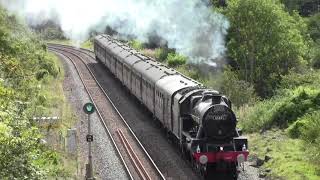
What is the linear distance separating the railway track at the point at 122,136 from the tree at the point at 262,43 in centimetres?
1426

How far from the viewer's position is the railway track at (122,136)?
68.8ft

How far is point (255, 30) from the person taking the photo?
48.6 metres

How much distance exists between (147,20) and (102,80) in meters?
6.87

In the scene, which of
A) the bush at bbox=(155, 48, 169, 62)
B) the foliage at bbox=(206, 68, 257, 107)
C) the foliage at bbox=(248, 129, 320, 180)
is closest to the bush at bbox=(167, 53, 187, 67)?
A: the bush at bbox=(155, 48, 169, 62)

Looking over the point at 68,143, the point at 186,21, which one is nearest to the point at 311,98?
the point at 68,143

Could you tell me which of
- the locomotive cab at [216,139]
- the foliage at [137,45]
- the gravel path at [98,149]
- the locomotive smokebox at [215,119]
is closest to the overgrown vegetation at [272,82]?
the locomotive cab at [216,139]

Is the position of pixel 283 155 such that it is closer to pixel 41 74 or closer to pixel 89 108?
pixel 89 108

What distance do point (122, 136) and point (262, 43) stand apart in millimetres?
25850

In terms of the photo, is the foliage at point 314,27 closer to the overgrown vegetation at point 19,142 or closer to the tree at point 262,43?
the tree at point 262,43

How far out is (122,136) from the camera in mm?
26766

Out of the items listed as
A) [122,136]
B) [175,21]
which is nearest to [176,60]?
[175,21]

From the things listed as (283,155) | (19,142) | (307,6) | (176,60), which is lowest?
(176,60)

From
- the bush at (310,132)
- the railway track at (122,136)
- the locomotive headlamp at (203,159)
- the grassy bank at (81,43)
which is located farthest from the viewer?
the grassy bank at (81,43)

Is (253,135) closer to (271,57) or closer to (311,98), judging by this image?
(311,98)
